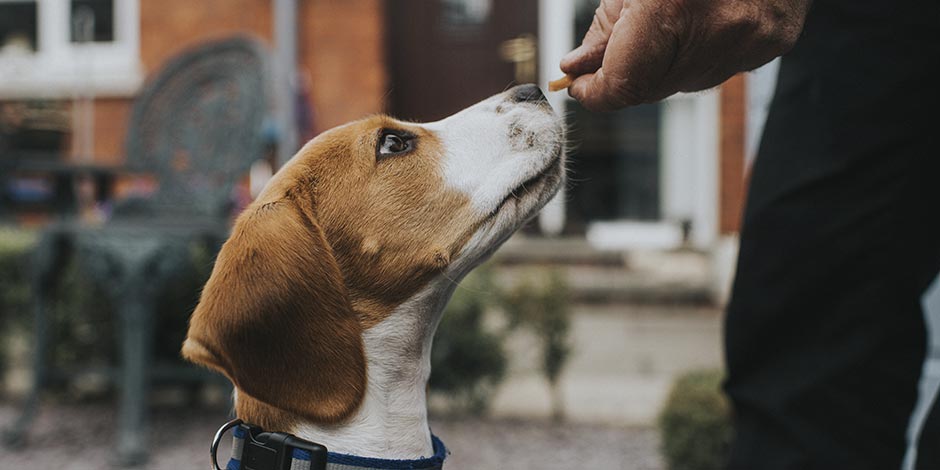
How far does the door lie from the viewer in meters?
8.26

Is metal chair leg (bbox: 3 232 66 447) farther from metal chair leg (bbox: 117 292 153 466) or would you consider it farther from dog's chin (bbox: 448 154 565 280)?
dog's chin (bbox: 448 154 565 280)

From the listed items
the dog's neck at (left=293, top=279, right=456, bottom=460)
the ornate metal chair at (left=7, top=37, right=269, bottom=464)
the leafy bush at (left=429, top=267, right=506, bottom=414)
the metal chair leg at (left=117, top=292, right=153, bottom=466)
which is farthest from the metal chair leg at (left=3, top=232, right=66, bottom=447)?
the dog's neck at (left=293, top=279, right=456, bottom=460)

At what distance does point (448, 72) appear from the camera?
8.30 m

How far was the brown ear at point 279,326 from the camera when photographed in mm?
1512

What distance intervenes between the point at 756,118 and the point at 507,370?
1735 mm

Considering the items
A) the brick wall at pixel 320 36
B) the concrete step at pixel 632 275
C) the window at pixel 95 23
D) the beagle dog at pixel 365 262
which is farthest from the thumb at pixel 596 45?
the window at pixel 95 23

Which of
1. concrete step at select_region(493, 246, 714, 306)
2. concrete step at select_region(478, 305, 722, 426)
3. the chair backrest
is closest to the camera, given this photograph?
the chair backrest

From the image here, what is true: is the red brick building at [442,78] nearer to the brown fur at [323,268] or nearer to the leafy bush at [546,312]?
the leafy bush at [546,312]

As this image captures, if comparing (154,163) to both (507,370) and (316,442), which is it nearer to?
(507,370)

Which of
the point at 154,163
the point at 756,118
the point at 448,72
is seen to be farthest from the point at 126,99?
the point at 756,118

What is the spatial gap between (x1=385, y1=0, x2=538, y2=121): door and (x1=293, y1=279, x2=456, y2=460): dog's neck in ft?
21.5

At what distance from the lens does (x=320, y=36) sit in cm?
796

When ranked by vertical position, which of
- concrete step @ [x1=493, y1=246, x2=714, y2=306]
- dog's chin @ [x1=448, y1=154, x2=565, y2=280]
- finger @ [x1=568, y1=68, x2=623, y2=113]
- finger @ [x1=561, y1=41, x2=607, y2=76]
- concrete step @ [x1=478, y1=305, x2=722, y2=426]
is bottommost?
concrete step @ [x1=478, y1=305, x2=722, y2=426]

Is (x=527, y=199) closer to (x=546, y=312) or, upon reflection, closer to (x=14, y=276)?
(x=546, y=312)
